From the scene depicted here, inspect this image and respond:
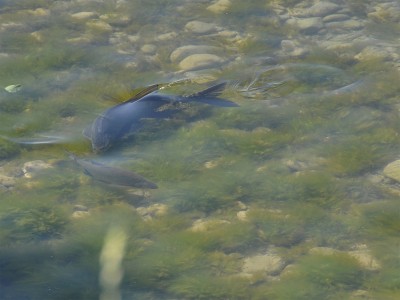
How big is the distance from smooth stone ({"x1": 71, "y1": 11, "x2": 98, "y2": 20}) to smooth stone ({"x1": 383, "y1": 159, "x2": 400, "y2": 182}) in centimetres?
326

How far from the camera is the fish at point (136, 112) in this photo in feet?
16.4

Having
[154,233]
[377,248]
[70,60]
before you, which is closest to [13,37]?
[70,60]

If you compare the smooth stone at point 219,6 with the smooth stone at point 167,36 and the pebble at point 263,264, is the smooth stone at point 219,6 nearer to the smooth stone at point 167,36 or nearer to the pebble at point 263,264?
the smooth stone at point 167,36

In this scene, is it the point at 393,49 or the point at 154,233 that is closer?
the point at 154,233

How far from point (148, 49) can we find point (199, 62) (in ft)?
1.70

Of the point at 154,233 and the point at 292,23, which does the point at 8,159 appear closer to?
the point at 154,233

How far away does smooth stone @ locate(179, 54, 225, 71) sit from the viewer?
6.03 meters

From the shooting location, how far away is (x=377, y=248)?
416 centimetres

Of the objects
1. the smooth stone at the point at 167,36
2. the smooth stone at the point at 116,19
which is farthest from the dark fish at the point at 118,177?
the smooth stone at the point at 116,19

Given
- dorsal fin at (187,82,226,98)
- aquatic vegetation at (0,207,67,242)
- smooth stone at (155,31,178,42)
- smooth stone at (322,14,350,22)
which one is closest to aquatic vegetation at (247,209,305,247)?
aquatic vegetation at (0,207,67,242)

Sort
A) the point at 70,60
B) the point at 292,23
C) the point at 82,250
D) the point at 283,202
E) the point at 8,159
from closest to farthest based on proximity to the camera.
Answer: the point at 82,250
the point at 283,202
the point at 8,159
the point at 70,60
the point at 292,23

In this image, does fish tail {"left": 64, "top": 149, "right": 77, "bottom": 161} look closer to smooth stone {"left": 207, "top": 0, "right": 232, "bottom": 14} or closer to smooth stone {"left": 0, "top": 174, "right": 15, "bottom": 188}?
smooth stone {"left": 0, "top": 174, "right": 15, "bottom": 188}

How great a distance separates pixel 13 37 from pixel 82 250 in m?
2.97

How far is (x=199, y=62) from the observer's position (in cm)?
607
